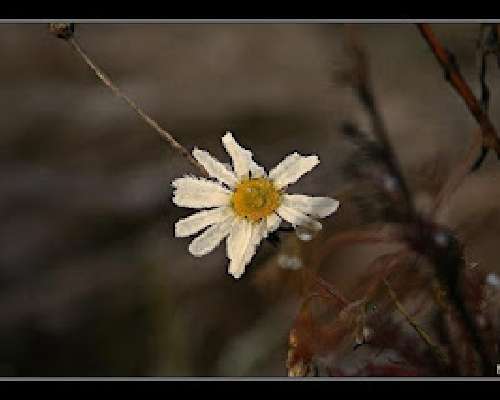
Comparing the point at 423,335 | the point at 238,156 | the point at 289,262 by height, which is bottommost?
the point at 423,335

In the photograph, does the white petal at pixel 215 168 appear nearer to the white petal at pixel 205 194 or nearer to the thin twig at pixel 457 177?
the white petal at pixel 205 194

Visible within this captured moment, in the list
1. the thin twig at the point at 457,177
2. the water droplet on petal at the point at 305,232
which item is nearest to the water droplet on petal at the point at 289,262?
the water droplet on petal at the point at 305,232

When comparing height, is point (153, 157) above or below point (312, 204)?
above

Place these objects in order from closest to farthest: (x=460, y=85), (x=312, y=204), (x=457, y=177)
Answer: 1. (x=460, y=85)
2. (x=312, y=204)
3. (x=457, y=177)

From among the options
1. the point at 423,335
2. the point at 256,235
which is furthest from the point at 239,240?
the point at 423,335

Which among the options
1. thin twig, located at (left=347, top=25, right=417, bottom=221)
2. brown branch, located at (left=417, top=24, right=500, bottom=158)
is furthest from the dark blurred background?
brown branch, located at (left=417, top=24, right=500, bottom=158)

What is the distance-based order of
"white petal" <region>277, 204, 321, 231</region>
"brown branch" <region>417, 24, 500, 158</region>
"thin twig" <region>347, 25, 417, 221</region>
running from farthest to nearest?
"thin twig" <region>347, 25, 417, 221</region>, "white petal" <region>277, 204, 321, 231</region>, "brown branch" <region>417, 24, 500, 158</region>

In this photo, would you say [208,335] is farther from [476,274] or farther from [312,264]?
[476,274]

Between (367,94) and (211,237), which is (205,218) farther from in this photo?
(367,94)

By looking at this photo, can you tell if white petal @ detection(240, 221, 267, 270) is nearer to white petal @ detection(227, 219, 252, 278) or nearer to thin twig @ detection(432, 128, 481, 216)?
white petal @ detection(227, 219, 252, 278)
